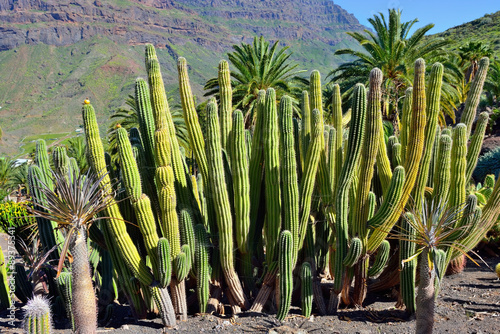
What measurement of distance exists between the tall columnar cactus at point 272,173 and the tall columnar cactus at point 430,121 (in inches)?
76.0

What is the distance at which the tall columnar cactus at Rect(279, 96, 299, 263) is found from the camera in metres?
5.64

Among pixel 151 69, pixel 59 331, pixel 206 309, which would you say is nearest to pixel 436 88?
pixel 151 69

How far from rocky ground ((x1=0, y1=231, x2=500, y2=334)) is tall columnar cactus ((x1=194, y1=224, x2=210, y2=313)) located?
0.96 feet

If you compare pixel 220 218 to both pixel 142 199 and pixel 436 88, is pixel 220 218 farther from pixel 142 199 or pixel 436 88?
pixel 436 88

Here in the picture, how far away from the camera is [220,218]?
5711 mm

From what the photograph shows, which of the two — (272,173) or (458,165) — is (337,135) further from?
(458,165)

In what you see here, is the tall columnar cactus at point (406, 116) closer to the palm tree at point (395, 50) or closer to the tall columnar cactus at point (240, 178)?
the tall columnar cactus at point (240, 178)

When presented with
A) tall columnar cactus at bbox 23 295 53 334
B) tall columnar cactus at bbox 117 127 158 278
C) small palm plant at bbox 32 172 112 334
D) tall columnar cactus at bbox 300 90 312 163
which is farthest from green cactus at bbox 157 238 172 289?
tall columnar cactus at bbox 300 90 312 163

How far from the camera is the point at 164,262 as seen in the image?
210 inches

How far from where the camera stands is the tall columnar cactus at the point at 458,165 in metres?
5.82

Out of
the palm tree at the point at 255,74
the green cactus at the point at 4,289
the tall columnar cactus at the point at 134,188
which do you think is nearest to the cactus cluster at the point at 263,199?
the tall columnar cactus at the point at 134,188

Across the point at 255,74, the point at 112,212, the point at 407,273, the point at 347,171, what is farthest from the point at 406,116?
the point at 255,74

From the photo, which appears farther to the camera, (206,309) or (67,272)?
(206,309)

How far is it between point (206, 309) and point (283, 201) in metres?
1.92
